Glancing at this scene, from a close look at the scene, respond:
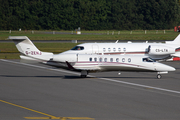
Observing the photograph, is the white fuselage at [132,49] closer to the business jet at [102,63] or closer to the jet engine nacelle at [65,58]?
the business jet at [102,63]

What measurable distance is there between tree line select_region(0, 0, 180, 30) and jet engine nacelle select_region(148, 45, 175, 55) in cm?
7838

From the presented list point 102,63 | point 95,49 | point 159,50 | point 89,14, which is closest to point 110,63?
point 102,63

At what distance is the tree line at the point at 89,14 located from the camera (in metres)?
109

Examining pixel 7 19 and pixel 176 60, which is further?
pixel 7 19

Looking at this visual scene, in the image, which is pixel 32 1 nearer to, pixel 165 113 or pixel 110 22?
pixel 110 22

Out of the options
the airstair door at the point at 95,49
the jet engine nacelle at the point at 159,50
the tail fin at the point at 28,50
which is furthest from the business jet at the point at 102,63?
the jet engine nacelle at the point at 159,50

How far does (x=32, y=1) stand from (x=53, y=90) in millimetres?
95119

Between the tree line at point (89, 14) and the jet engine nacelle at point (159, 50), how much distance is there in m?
78.4

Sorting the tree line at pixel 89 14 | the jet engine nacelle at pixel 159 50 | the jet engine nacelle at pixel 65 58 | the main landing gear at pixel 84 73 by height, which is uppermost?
the tree line at pixel 89 14

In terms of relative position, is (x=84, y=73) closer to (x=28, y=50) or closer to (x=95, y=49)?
(x=28, y=50)

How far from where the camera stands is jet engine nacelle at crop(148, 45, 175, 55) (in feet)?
113

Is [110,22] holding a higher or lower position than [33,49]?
higher

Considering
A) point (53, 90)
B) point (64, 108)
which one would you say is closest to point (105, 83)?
point (53, 90)

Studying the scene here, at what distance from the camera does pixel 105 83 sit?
2500 cm
